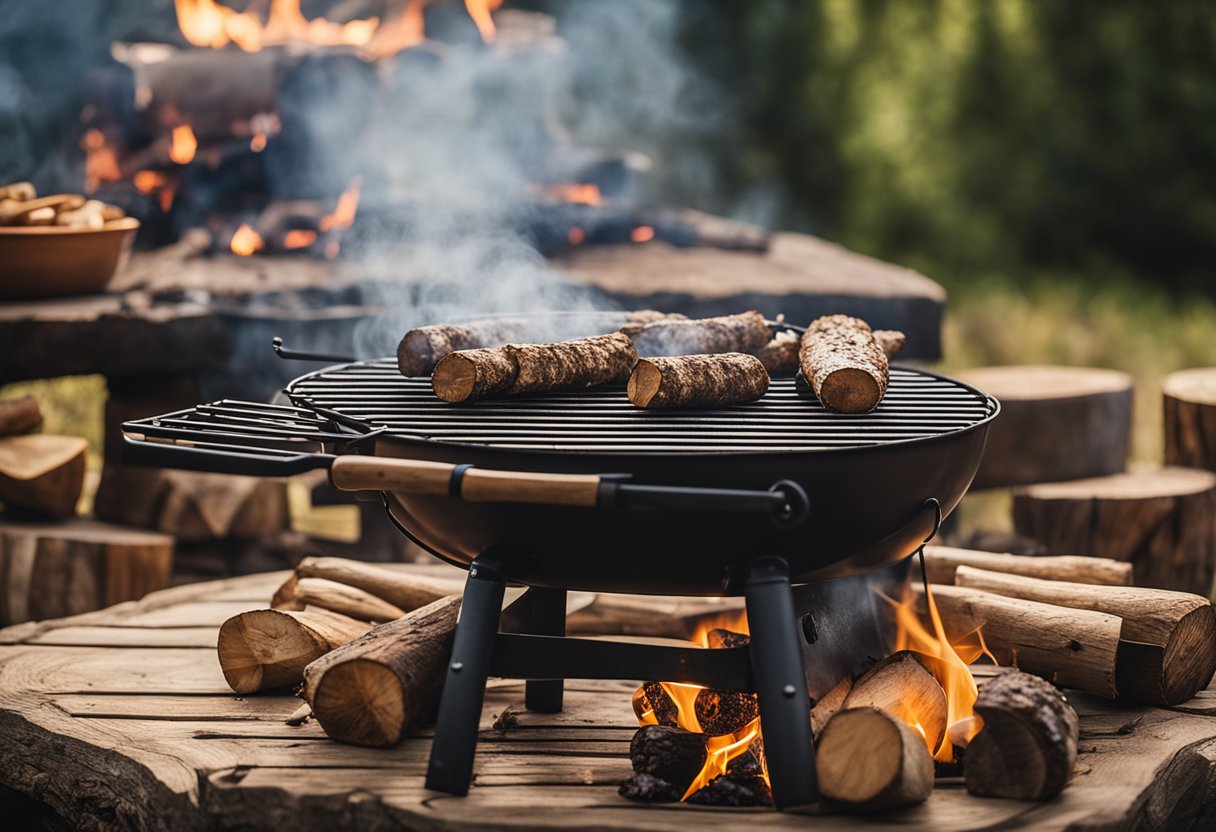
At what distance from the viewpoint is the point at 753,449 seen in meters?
2.13

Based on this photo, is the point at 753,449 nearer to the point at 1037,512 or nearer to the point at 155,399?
the point at 1037,512

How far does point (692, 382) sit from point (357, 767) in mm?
955

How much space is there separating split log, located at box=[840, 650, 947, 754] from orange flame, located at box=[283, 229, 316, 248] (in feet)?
10.8

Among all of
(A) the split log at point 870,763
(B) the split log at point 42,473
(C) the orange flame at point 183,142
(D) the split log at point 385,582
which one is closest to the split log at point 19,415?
(B) the split log at point 42,473

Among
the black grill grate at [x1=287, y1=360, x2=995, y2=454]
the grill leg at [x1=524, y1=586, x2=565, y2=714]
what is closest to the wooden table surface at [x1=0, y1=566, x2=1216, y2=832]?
the grill leg at [x1=524, y1=586, x2=565, y2=714]

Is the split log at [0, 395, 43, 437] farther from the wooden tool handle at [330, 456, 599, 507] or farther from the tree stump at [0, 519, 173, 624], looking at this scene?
the wooden tool handle at [330, 456, 599, 507]

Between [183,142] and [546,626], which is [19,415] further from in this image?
[546,626]

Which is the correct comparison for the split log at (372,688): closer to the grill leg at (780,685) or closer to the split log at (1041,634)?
the grill leg at (780,685)

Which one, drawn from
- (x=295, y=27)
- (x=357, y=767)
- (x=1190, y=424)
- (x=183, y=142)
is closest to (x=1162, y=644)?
(x=357, y=767)

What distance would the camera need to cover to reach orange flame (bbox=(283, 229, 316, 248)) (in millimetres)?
4992

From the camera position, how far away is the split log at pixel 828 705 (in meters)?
2.40

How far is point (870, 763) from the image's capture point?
6.68ft

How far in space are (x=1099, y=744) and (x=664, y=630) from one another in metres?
1.11

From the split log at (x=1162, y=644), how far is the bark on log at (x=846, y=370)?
74 centimetres
